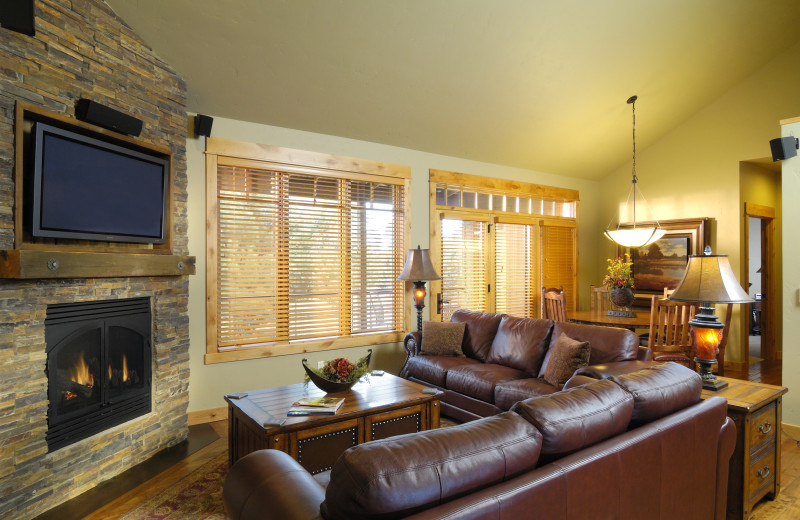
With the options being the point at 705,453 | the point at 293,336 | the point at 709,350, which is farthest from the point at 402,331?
the point at 705,453

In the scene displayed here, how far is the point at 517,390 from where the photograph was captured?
339cm

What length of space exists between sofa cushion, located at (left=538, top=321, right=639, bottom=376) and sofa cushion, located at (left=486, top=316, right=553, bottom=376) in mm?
311

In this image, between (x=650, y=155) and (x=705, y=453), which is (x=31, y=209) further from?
(x=650, y=155)

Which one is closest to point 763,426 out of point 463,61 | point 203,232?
point 463,61

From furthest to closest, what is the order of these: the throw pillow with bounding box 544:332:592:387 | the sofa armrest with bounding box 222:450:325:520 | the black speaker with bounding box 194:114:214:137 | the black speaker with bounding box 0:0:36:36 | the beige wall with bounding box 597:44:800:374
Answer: the beige wall with bounding box 597:44:800:374 < the black speaker with bounding box 194:114:214:137 < the throw pillow with bounding box 544:332:592:387 < the black speaker with bounding box 0:0:36:36 < the sofa armrest with bounding box 222:450:325:520

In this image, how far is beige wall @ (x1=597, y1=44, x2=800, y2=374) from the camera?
5.61 meters

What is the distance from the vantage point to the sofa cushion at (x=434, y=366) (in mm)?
4109

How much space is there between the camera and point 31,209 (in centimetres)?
262

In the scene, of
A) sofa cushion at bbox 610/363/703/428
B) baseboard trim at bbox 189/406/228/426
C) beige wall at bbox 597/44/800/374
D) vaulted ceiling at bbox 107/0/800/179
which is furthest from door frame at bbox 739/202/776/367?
baseboard trim at bbox 189/406/228/426

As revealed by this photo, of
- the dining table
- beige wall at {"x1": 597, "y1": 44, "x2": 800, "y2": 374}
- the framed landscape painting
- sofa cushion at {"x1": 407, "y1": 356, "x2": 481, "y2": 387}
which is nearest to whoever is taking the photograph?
sofa cushion at {"x1": 407, "y1": 356, "x2": 481, "y2": 387}

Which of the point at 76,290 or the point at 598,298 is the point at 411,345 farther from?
the point at 76,290

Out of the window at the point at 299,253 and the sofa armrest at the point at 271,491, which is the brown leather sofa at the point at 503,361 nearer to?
the window at the point at 299,253

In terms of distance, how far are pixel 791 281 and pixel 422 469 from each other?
4.14 meters

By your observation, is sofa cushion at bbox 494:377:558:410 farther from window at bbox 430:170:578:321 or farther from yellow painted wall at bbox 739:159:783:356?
yellow painted wall at bbox 739:159:783:356
